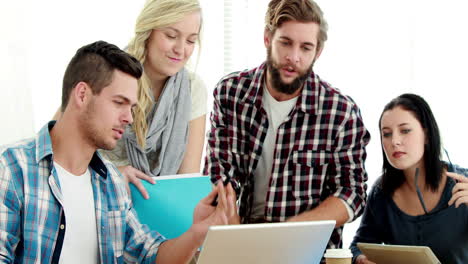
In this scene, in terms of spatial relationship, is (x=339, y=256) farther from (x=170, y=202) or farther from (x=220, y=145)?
(x=220, y=145)

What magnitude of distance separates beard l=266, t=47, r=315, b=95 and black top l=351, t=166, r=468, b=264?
54 centimetres

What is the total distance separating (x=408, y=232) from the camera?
8.07 feet

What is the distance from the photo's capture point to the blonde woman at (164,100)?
2549mm

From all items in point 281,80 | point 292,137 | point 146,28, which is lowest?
point 292,137

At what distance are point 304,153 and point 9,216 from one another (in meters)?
1.16

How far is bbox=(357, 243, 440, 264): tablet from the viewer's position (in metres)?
1.91

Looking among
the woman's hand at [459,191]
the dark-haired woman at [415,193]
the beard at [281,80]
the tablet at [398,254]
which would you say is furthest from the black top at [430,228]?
the beard at [281,80]

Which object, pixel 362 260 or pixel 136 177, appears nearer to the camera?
pixel 362 260

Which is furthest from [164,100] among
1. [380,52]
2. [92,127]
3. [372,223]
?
[380,52]

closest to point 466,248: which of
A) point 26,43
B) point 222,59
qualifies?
point 222,59

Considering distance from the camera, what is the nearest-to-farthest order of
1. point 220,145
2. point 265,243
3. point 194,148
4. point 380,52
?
point 265,243
point 220,145
point 194,148
point 380,52

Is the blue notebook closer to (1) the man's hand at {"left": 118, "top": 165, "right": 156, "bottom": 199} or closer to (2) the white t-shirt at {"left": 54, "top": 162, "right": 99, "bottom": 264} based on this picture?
(1) the man's hand at {"left": 118, "top": 165, "right": 156, "bottom": 199}

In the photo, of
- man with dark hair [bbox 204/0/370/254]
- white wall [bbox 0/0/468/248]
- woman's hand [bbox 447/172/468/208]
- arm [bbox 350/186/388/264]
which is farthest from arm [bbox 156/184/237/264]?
white wall [bbox 0/0/468/248]

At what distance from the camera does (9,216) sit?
1.78 meters
